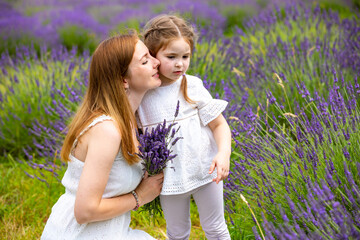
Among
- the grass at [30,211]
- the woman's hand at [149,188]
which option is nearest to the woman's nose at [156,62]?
the woman's hand at [149,188]

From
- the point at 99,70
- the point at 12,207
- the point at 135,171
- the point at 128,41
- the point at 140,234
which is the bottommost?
the point at 12,207

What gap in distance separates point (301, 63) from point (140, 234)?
2011 mm

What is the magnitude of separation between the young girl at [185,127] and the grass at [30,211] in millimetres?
456

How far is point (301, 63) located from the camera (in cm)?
322

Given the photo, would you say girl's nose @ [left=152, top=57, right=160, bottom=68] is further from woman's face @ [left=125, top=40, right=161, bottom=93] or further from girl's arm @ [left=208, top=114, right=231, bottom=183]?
girl's arm @ [left=208, top=114, right=231, bottom=183]

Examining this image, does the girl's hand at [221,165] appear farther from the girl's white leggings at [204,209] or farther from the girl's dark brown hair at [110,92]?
the girl's dark brown hair at [110,92]

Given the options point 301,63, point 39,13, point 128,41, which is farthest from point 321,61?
point 39,13

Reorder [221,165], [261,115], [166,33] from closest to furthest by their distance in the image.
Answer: [221,165], [166,33], [261,115]

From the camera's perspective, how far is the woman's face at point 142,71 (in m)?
1.77

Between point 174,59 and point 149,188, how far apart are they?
0.58 metres

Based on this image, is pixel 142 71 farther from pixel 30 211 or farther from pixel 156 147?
pixel 30 211

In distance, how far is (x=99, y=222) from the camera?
176 centimetres

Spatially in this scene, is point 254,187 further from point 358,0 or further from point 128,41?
point 358,0

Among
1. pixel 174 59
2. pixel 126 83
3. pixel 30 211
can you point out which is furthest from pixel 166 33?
pixel 30 211
